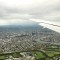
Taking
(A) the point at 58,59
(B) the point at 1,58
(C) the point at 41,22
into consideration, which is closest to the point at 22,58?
(B) the point at 1,58

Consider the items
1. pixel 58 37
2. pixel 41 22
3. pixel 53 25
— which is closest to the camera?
pixel 53 25

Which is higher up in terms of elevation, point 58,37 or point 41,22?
point 41,22

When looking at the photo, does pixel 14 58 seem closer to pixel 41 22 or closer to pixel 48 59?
pixel 48 59

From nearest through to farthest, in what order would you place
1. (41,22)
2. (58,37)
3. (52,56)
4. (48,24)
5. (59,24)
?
1. (59,24)
2. (48,24)
3. (41,22)
4. (52,56)
5. (58,37)

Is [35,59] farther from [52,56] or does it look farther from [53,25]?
[53,25]

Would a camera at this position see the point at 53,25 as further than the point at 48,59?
No

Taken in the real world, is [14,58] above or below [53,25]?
below

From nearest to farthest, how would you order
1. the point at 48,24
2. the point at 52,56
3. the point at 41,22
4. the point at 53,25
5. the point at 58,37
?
the point at 53,25 → the point at 48,24 → the point at 41,22 → the point at 52,56 → the point at 58,37

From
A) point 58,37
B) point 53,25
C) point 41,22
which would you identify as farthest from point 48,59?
point 58,37

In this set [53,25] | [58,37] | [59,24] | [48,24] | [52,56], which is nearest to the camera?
[59,24]
